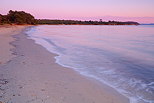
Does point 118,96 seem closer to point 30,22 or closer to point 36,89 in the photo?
point 36,89

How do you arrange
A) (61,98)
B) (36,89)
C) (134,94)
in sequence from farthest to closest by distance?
1. (134,94)
2. (36,89)
3. (61,98)

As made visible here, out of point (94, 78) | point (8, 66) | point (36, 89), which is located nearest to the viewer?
point (36, 89)

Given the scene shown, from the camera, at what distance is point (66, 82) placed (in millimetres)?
7098

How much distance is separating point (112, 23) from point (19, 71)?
193 metres

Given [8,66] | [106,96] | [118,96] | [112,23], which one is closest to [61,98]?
[106,96]

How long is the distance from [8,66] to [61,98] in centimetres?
420

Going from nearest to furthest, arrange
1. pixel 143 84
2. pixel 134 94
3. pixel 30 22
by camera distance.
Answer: pixel 134 94 < pixel 143 84 < pixel 30 22

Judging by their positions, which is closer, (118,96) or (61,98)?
(61,98)

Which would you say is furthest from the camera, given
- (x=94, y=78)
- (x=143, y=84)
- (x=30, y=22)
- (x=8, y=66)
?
(x=30, y=22)

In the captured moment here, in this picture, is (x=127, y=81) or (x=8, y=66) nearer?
(x=127, y=81)

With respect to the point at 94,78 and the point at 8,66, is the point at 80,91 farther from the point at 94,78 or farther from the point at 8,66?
the point at 8,66

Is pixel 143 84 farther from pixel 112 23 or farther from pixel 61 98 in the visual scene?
pixel 112 23

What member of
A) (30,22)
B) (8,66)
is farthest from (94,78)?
(30,22)

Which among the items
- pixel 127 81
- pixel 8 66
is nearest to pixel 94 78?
pixel 127 81
